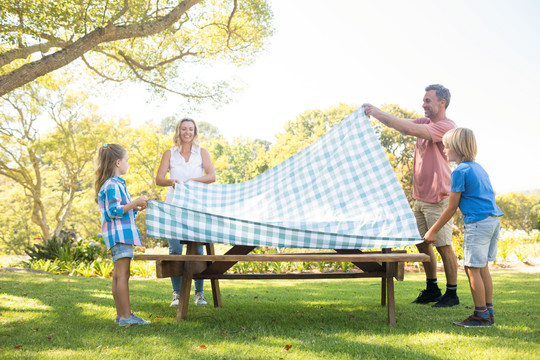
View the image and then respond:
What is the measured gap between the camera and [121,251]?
3.30 meters

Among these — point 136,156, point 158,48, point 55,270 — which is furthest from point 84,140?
point 55,270

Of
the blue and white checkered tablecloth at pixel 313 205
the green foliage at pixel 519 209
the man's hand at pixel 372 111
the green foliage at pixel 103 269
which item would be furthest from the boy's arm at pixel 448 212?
the green foliage at pixel 519 209

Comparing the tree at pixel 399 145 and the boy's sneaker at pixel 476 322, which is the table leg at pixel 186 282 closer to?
the boy's sneaker at pixel 476 322

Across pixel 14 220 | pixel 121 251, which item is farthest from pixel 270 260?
pixel 14 220

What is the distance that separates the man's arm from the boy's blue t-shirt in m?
0.78

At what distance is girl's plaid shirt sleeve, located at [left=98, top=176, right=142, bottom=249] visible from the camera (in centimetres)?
325

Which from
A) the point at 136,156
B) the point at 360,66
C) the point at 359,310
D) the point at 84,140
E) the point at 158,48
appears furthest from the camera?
the point at 360,66

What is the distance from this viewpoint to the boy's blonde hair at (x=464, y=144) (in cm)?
328

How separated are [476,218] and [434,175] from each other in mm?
1003

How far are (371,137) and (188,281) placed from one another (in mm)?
2042

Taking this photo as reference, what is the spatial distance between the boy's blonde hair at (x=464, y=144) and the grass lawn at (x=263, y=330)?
131 cm

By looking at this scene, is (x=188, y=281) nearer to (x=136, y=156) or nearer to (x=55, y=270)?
(x=55, y=270)

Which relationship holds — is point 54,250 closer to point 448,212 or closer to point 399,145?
point 448,212

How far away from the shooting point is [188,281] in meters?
3.42
